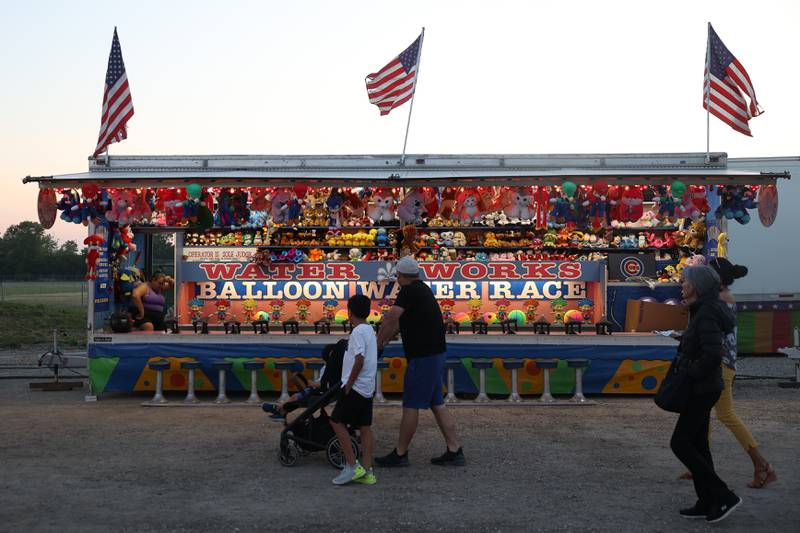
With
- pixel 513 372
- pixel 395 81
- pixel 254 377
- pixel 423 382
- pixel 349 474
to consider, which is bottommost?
pixel 349 474

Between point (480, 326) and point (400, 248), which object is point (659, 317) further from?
point (400, 248)

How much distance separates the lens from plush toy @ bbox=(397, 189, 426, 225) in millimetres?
12625

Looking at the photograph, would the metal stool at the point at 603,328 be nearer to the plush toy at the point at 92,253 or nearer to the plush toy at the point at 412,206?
the plush toy at the point at 412,206

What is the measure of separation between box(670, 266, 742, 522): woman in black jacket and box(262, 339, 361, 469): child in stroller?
285 centimetres

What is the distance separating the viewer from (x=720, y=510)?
6.12 metres

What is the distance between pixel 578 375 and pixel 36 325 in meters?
19.5

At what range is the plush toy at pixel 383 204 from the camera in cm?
1285

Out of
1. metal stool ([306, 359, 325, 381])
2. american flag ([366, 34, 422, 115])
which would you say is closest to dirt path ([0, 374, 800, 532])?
metal stool ([306, 359, 325, 381])

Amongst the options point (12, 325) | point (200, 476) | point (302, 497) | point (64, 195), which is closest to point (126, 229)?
point (64, 195)

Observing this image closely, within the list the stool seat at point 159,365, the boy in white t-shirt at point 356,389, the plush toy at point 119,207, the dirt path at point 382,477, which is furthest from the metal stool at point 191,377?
the boy in white t-shirt at point 356,389

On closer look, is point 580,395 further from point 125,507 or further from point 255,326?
point 125,507

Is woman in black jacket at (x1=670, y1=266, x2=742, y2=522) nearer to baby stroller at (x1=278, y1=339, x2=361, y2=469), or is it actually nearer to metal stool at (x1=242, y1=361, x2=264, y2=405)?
baby stroller at (x1=278, y1=339, x2=361, y2=469)

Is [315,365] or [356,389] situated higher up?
[356,389]

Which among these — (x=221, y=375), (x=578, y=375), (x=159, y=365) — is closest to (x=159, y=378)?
(x=159, y=365)
